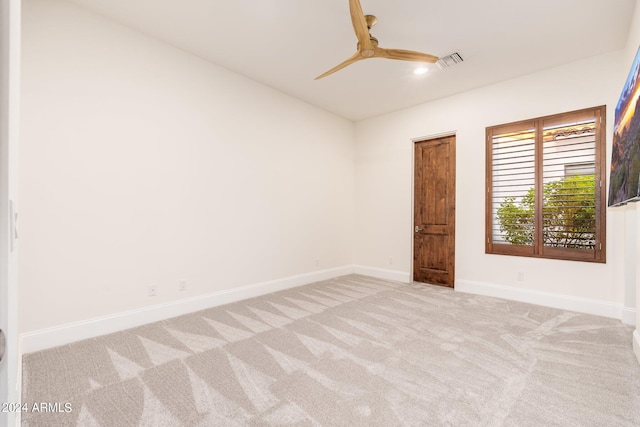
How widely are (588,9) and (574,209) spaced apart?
2.18 metres

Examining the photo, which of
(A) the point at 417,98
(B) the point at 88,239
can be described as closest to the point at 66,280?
(B) the point at 88,239

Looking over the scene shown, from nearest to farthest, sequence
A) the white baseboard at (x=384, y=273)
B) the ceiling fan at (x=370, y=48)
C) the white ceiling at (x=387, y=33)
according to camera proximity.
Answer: the ceiling fan at (x=370, y=48)
the white ceiling at (x=387, y=33)
the white baseboard at (x=384, y=273)

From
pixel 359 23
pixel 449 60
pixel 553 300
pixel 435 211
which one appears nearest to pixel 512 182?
pixel 435 211

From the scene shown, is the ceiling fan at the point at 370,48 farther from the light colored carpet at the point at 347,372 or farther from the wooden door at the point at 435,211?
the light colored carpet at the point at 347,372

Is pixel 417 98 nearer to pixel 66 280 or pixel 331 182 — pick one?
pixel 331 182

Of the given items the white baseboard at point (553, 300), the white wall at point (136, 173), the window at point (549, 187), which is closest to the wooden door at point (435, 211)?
the white baseboard at point (553, 300)

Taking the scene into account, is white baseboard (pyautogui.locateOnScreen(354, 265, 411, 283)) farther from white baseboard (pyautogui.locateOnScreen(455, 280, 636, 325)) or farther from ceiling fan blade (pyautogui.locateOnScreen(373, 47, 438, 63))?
ceiling fan blade (pyautogui.locateOnScreen(373, 47, 438, 63))

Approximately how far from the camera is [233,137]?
4.00 metres

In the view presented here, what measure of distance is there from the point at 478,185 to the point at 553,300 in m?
1.79

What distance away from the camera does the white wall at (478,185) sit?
3.51 metres

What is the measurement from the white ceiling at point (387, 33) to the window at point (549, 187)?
82cm

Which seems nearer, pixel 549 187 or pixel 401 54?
pixel 401 54

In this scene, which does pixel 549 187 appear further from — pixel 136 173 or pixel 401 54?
pixel 136 173

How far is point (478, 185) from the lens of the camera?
447cm
